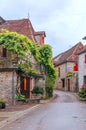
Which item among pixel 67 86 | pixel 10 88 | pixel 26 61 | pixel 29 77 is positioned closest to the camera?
pixel 10 88

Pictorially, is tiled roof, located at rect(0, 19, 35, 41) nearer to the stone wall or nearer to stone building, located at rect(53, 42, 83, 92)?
the stone wall

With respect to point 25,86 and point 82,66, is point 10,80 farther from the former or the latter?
point 82,66

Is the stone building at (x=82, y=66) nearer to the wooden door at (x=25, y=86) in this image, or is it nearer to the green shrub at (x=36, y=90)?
the green shrub at (x=36, y=90)

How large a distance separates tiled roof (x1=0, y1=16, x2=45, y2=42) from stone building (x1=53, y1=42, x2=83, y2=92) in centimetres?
1490

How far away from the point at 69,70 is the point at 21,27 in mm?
20426

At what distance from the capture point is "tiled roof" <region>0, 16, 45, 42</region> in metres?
48.7

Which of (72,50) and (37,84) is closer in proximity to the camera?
(37,84)

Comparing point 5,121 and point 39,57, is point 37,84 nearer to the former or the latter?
point 39,57

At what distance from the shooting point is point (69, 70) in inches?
2670

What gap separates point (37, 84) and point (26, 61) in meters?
8.54

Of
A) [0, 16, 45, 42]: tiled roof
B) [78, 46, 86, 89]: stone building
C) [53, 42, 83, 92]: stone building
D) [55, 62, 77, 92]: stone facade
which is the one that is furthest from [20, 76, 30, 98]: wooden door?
[55, 62, 77, 92]: stone facade

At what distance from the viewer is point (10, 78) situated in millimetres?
35062

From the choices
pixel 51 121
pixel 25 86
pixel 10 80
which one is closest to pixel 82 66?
pixel 25 86

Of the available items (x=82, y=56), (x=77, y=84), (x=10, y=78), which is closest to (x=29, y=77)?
(x=10, y=78)
